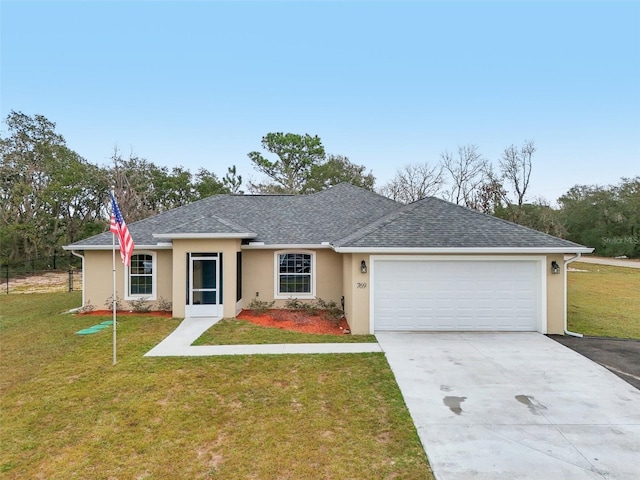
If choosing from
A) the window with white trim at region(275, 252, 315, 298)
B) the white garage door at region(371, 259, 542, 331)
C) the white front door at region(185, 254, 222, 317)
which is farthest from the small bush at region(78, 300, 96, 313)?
the white garage door at region(371, 259, 542, 331)

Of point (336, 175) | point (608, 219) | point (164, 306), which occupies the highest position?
point (336, 175)

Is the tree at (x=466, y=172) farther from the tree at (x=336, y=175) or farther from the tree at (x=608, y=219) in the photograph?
the tree at (x=608, y=219)

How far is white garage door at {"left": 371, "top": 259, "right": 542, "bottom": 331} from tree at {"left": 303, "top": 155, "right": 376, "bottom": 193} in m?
25.2

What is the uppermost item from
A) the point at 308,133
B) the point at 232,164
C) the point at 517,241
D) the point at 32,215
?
the point at 308,133

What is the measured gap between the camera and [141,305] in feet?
41.7

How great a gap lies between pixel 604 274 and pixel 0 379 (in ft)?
112

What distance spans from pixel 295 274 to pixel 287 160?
26.2 meters

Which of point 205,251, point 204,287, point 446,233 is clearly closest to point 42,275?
point 204,287

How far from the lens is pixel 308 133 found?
124 feet

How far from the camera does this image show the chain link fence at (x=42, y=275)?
65.9ft

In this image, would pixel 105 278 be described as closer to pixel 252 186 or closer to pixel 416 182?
pixel 252 186

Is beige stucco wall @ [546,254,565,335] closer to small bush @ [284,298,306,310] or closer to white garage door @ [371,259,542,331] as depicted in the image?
white garage door @ [371,259,542,331]

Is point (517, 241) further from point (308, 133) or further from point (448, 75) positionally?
point (308, 133)

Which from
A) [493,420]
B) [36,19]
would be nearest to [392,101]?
[36,19]
